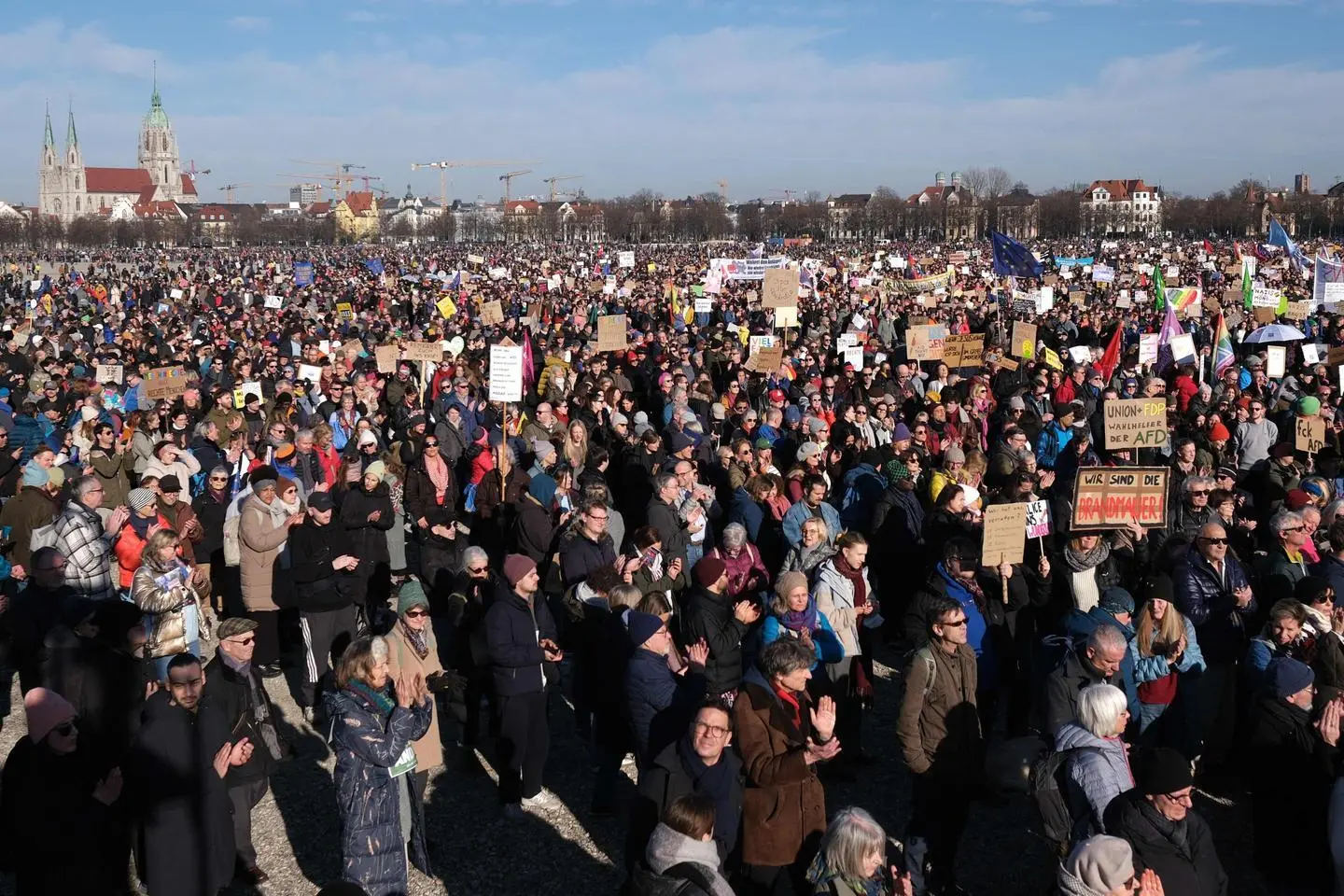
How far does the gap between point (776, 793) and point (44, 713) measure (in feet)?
8.84

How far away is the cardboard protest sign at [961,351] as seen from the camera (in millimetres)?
15344

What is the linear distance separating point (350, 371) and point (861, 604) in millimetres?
11523

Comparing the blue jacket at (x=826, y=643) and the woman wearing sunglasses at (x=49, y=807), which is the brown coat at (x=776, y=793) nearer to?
the blue jacket at (x=826, y=643)

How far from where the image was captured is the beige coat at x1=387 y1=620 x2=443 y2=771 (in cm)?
561

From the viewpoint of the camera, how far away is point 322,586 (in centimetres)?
723

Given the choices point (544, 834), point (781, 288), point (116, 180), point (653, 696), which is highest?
point (116, 180)

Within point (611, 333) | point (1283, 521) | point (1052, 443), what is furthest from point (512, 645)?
point (611, 333)

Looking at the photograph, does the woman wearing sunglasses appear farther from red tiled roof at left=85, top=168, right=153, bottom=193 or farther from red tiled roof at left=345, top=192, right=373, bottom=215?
red tiled roof at left=85, top=168, right=153, bottom=193

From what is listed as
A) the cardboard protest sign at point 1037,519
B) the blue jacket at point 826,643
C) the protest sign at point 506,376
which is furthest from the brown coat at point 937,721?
the protest sign at point 506,376

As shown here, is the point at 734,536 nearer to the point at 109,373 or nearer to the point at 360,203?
the point at 109,373

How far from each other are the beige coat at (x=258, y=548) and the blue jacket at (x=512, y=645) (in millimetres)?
2236

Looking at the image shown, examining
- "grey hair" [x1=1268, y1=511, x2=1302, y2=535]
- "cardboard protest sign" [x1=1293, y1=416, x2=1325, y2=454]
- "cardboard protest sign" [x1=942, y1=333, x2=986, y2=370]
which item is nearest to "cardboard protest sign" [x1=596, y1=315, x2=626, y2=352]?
"cardboard protest sign" [x1=942, y1=333, x2=986, y2=370]

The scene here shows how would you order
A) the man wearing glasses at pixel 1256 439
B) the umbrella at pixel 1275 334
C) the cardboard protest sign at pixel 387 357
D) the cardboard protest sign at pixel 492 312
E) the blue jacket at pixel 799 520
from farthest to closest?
1. the cardboard protest sign at pixel 492 312
2. the umbrella at pixel 1275 334
3. the cardboard protest sign at pixel 387 357
4. the man wearing glasses at pixel 1256 439
5. the blue jacket at pixel 799 520

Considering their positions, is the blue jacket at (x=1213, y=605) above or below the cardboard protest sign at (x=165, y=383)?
below
